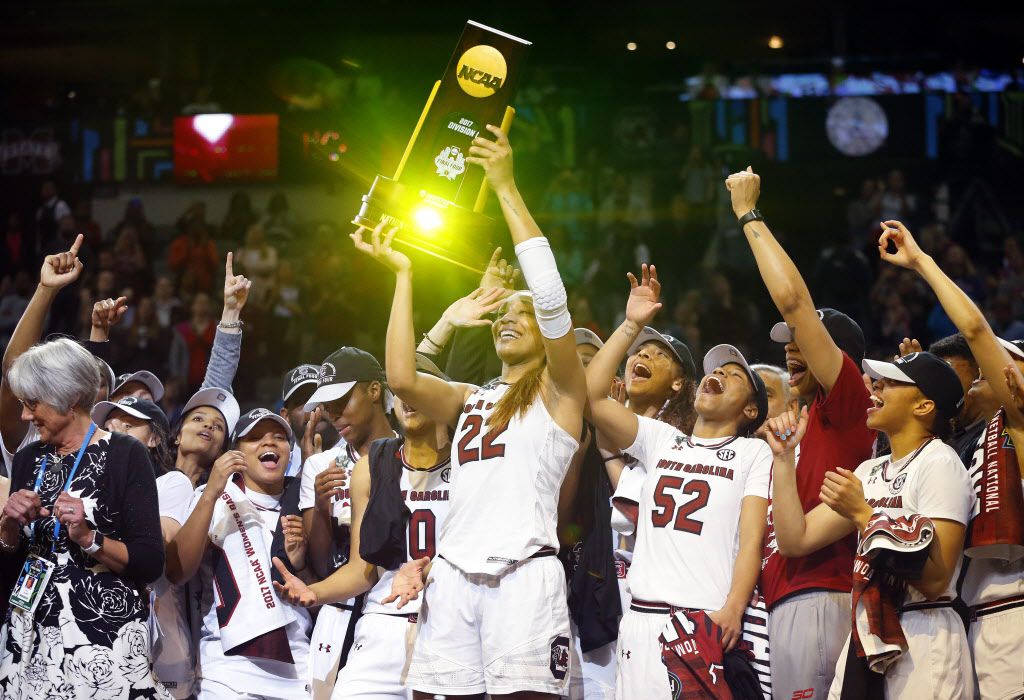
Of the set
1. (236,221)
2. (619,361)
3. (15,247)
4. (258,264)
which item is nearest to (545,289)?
(619,361)

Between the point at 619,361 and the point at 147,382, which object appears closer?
the point at 619,361

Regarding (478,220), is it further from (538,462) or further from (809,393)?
(809,393)

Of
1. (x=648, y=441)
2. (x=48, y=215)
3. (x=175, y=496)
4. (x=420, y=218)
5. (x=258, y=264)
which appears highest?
(x=420, y=218)

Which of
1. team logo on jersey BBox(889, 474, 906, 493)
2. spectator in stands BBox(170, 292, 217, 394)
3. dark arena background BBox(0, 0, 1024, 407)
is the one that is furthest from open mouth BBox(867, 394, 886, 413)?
spectator in stands BBox(170, 292, 217, 394)

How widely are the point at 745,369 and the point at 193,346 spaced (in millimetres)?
7593

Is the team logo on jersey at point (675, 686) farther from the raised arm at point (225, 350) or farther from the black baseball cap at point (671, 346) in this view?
the raised arm at point (225, 350)

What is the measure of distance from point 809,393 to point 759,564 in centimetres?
68

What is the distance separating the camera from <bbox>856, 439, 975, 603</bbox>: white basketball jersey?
3770 mm

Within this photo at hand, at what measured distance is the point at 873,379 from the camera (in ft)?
14.2

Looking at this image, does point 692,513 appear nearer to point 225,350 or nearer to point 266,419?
point 266,419

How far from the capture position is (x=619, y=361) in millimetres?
4129

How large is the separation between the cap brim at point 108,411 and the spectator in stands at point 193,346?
18.5 feet

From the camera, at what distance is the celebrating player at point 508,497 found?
377cm

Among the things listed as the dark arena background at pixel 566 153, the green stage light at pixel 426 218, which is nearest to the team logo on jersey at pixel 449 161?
the green stage light at pixel 426 218
